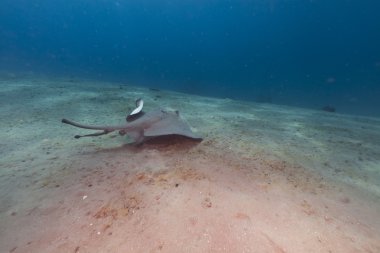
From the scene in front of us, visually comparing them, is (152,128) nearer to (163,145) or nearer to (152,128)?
(152,128)

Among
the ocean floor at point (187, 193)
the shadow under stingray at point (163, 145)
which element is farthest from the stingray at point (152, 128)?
the ocean floor at point (187, 193)

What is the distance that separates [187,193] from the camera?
106 inches

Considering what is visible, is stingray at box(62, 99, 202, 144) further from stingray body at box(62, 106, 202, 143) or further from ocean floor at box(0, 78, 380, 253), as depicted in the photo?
ocean floor at box(0, 78, 380, 253)

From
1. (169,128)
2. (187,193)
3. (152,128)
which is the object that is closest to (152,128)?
(152,128)

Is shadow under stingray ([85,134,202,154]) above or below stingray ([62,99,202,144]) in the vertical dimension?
below

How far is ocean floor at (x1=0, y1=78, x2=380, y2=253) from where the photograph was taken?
2.06m

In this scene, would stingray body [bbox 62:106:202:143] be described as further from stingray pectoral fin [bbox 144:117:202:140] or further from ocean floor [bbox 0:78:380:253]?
ocean floor [bbox 0:78:380:253]

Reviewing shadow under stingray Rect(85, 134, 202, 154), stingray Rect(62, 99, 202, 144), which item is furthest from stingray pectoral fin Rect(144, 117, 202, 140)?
shadow under stingray Rect(85, 134, 202, 154)

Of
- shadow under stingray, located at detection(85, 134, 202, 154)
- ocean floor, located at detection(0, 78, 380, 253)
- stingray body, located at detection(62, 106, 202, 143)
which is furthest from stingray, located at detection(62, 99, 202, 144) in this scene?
ocean floor, located at detection(0, 78, 380, 253)

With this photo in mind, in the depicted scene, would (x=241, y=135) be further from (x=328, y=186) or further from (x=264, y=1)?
(x=264, y=1)

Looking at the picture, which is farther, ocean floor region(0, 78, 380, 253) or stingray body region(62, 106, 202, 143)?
stingray body region(62, 106, 202, 143)

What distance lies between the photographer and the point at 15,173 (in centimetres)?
325

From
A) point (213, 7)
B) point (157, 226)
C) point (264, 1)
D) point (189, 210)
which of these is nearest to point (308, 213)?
point (189, 210)

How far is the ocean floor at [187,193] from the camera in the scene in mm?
2062
